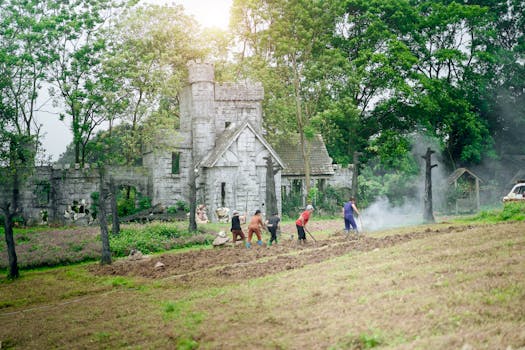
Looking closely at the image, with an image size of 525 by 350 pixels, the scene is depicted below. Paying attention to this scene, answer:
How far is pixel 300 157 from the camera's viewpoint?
146 feet

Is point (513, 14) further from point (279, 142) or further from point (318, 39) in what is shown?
point (279, 142)

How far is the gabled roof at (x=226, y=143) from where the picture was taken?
3791 cm

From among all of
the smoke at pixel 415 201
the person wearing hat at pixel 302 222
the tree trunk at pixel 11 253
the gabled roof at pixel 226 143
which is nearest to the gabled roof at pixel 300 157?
the gabled roof at pixel 226 143

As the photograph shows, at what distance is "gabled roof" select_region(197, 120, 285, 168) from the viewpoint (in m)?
37.9

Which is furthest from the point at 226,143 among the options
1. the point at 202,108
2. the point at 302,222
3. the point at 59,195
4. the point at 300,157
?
the point at 302,222

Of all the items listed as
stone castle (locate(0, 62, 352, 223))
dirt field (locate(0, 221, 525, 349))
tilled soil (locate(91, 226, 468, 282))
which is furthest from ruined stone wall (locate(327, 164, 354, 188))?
dirt field (locate(0, 221, 525, 349))

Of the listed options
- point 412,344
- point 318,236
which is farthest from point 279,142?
point 412,344

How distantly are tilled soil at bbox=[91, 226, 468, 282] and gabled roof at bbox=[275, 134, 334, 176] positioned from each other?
1884 cm

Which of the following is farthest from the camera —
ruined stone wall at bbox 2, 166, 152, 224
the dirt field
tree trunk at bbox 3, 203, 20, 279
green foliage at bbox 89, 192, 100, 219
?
green foliage at bbox 89, 192, 100, 219

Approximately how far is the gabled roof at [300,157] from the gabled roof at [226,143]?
14.2 feet

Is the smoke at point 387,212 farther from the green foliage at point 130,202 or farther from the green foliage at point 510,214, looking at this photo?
the green foliage at point 130,202

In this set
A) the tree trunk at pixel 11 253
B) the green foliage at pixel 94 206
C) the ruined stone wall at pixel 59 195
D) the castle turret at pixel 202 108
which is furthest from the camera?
the castle turret at pixel 202 108

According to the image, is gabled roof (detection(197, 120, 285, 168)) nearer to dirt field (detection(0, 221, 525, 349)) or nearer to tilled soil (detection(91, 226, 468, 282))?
tilled soil (detection(91, 226, 468, 282))

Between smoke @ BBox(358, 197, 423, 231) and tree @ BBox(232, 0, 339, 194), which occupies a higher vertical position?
tree @ BBox(232, 0, 339, 194)
